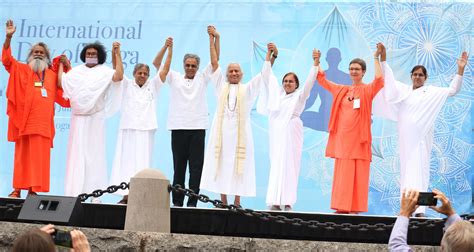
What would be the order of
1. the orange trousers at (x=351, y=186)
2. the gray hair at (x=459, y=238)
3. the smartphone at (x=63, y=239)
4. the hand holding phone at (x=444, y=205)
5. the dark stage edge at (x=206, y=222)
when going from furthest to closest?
the orange trousers at (x=351, y=186)
the dark stage edge at (x=206, y=222)
the hand holding phone at (x=444, y=205)
the smartphone at (x=63, y=239)
the gray hair at (x=459, y=238)

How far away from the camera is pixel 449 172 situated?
9.42m

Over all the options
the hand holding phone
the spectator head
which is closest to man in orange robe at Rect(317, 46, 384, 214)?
the hand holding phone

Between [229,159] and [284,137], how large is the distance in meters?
0.57

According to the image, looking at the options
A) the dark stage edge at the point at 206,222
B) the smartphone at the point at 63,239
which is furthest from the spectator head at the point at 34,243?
the dark stage edge at the point at 206,222

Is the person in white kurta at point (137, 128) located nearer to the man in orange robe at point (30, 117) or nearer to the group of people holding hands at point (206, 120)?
the group of people holding hands at point (206, 120)

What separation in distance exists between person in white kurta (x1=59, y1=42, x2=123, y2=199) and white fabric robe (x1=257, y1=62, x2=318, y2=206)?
150 centimetres

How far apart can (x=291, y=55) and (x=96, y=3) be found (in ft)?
8.25

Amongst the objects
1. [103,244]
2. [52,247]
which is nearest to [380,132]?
[103,244]

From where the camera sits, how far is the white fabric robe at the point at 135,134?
25.9ft

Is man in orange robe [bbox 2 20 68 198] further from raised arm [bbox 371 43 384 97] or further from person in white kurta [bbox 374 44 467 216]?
person in white kurta [bbox 374 44 467 216]

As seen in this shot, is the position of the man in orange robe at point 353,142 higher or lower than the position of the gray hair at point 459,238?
higher

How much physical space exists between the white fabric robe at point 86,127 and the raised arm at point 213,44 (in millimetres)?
969

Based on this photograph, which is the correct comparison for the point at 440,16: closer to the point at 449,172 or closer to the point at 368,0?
→ the point at 368,0

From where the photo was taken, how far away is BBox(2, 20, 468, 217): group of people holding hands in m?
7.59
